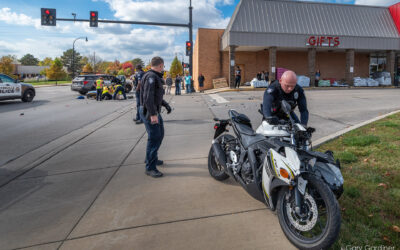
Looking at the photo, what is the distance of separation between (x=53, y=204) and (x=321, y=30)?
28.4m

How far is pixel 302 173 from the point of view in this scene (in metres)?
2.50

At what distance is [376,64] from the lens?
3309cm

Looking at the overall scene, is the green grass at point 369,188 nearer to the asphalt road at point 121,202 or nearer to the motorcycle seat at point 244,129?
the asphalt road at point 121,202

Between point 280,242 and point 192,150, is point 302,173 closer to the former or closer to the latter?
point 280,242

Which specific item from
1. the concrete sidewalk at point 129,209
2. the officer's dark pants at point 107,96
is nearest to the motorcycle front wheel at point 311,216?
the concrete sidewalk at point 129,209

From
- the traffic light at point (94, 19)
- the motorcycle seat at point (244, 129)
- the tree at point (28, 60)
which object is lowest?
the motorcycle seat at point (244, 129)

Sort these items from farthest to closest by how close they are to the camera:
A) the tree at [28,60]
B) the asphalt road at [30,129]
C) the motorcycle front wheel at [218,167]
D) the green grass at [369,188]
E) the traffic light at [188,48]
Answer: the tree at [28,60], the traffic light at [188,48], the asphalt road at [30,129], the motorcycle front wheel at [218,167], the green grass at [369,188]

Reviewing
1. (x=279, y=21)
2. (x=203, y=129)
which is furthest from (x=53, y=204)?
(x=279, y=21)

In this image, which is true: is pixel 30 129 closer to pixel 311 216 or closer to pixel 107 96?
pixel 311 216

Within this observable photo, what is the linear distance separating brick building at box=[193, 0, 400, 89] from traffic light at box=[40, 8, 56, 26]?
13487 millimetres

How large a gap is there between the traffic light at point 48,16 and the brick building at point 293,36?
13.5 metres

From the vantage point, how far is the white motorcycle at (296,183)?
2346 mm

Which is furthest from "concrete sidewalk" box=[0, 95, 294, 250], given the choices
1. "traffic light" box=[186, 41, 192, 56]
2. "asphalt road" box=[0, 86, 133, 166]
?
"traffic light" box=[186, 41, 192, 56]

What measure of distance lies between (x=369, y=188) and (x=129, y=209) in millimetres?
3118
